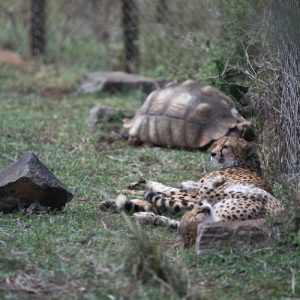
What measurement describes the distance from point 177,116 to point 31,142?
5.08 ft

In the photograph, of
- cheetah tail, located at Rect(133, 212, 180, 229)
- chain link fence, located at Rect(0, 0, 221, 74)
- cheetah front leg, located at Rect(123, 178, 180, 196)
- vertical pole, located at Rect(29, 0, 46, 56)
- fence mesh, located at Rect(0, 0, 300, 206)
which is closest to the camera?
cheetah tail, located at Rect(133, 212, 180, 229)

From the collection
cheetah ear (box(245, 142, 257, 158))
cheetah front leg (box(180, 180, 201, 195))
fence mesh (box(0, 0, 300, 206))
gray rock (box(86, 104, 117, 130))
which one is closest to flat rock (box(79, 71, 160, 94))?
fence mesh (box(0, 0, 300, 206))

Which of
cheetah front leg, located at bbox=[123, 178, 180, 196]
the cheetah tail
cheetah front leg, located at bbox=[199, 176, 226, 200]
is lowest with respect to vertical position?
cheetah front leg, located at bbox=[123, 178, 180, 196]

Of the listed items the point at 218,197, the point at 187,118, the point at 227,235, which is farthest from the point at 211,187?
the point at 187,118

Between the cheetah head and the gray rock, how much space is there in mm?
3513

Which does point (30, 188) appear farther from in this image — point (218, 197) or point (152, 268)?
point (152, 268)

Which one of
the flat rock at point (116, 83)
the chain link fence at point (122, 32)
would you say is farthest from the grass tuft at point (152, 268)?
the flat rock at point (116, 83)

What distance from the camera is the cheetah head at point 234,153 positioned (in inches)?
241

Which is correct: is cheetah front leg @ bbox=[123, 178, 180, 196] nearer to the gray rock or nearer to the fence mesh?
the fence mesh

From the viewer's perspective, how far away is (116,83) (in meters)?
12.1

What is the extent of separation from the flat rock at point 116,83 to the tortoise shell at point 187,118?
256cm

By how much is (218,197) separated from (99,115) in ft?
14.1

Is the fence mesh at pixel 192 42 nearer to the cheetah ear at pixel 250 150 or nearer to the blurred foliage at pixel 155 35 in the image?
the blurred foliage at pixel 155 35

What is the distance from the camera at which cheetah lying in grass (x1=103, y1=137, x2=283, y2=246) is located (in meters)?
4.96
